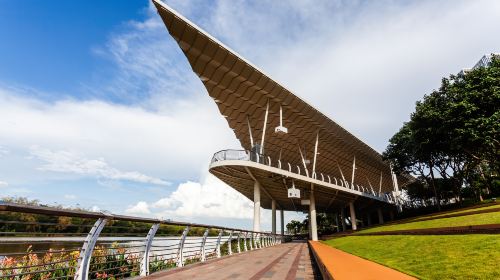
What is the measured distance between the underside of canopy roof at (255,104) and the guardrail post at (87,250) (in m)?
18.3

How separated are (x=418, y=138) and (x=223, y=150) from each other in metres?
19.5

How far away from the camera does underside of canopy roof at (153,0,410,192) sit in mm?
23016

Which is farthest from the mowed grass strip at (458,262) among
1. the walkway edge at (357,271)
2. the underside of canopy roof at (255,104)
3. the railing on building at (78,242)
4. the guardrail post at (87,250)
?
the underside of canopy roof at (255,104)

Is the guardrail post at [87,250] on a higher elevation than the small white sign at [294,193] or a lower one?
lower

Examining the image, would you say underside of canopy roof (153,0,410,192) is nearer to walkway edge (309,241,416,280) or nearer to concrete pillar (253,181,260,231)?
concrete pillar (253,181,260,231)

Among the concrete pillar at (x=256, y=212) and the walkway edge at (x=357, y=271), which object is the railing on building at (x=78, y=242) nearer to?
the walkway edge at (x=357, y=271)

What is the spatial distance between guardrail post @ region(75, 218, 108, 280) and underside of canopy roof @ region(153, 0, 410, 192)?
18.3m

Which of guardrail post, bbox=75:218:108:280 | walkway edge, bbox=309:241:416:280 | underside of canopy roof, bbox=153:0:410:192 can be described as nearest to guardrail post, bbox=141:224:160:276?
guardrail post, bbox=75:218:108:280

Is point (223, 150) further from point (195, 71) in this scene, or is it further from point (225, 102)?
point (195, 71)

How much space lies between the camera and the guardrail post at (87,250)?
4379mm

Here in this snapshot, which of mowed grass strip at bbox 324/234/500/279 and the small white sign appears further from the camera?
the small white sign

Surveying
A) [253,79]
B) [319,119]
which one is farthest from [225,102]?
[319,119]

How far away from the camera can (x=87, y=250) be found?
4500 millimetres

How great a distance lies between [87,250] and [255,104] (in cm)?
2685
